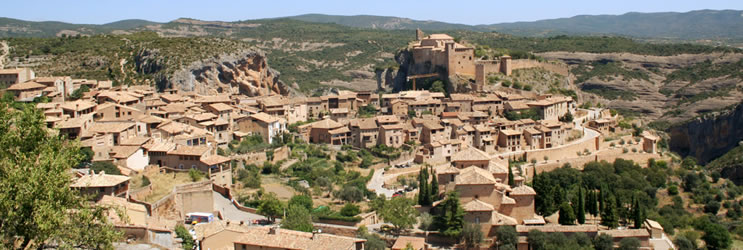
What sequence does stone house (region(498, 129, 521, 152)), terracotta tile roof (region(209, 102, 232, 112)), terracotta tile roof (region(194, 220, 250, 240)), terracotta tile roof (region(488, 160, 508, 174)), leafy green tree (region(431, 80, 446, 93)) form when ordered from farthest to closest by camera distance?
leafy green tree (region(431, 80, 446, 93)) → stone house (region(498, 129, 521, 152)) → terracotta tile roof (region(209, 102, 232, 112)) → terracotta tile roof (region(488, 160, 508, 174)) → terracotta tile roof (region(194, 220, 250, 240))

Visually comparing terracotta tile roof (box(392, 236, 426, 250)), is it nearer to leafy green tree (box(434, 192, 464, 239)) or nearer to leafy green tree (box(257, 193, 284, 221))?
leafy green tree (box(434, 192, 464, 239))

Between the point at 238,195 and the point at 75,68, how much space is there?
31.2 meters

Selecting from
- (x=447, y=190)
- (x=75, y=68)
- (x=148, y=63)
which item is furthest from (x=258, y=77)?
(x=447, y=190)

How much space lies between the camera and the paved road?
28719 mm

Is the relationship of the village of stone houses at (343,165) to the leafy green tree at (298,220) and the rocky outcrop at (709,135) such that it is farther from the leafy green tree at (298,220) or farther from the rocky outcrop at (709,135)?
the rocky outcrop at (709,135)

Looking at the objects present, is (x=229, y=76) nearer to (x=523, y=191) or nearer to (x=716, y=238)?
(x=523, y=191)

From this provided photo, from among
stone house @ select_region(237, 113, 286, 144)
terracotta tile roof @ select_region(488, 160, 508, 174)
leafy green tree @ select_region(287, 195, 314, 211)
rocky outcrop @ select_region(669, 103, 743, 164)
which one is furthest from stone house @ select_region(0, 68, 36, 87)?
rocky outcrop @ select_region(669, 103, 743, 164)

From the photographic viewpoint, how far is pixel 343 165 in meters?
40.7

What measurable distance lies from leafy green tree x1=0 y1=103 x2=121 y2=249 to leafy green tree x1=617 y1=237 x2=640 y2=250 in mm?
18586

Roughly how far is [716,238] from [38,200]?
27.9 m

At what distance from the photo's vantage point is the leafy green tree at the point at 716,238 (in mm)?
32000

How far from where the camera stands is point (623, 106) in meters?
83.9

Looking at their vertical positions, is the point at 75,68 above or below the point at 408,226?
above

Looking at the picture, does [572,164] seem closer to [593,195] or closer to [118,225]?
[593,195]
